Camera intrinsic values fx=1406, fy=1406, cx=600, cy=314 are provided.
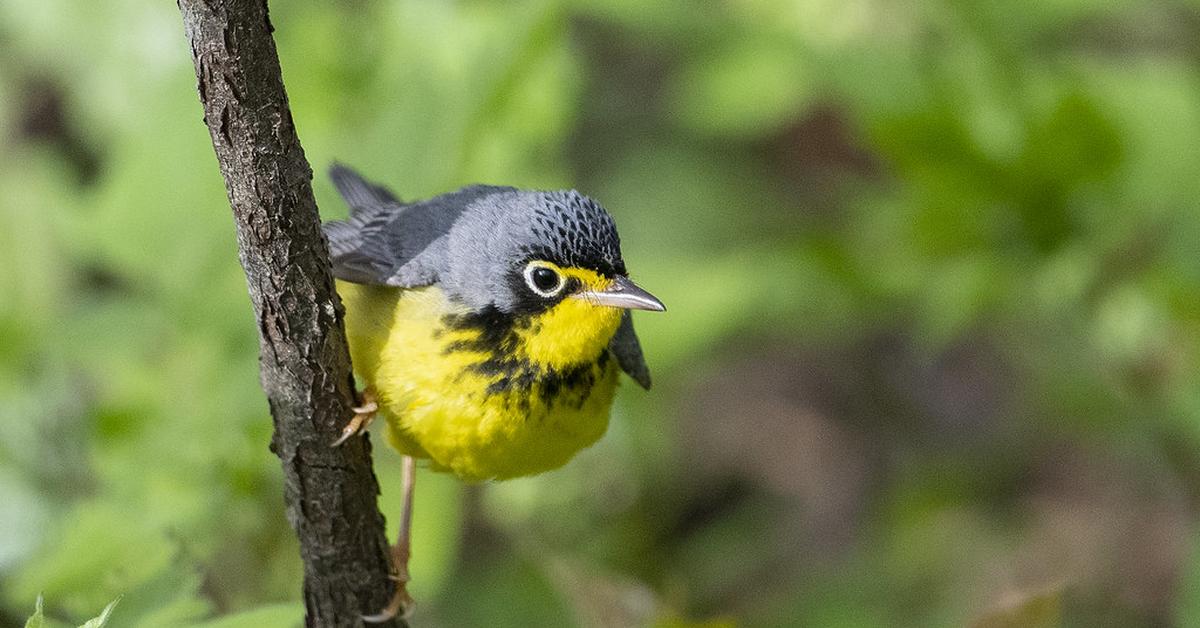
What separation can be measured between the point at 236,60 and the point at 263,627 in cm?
94

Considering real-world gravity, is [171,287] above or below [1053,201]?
below

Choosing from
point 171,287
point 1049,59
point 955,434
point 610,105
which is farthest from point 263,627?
point 610,105

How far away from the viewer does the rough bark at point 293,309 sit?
229 centimetres

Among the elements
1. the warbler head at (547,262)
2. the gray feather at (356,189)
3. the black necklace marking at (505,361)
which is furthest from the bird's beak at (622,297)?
the gray feather at (356,189)

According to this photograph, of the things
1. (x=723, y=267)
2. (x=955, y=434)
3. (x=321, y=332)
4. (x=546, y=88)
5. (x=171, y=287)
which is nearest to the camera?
(x=321, y=332)

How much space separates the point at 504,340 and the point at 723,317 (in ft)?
5.88

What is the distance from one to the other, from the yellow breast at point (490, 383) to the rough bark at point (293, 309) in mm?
331

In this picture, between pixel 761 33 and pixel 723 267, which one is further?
pixel 761 33

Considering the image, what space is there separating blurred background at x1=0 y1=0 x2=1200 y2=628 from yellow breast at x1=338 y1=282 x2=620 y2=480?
0.37 m

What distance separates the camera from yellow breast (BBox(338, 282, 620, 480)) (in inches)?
125

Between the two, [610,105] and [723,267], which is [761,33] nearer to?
[723,267]

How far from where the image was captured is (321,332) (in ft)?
8.54

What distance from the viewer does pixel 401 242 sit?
11.4 feet

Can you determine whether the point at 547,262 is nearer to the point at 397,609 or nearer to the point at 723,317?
the point at 397,609
